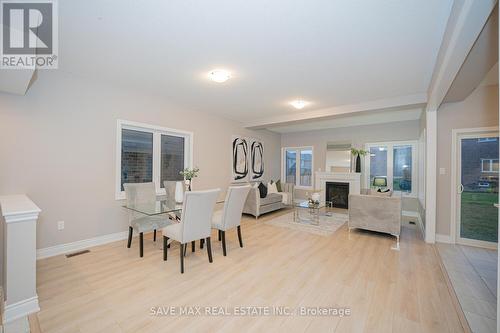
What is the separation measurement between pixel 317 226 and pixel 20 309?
433 cm

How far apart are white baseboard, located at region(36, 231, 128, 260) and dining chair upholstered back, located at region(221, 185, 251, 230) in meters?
1.91

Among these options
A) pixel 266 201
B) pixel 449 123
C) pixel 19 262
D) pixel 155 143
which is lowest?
pixel 266 201

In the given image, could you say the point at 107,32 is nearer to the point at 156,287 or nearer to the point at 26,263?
the point at 26,263

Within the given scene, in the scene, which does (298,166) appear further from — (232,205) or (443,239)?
(232,205)

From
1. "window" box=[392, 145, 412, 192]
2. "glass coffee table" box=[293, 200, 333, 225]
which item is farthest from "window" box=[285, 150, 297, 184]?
"window" box=[392, 145, 412, 192]

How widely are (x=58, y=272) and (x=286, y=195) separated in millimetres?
5041

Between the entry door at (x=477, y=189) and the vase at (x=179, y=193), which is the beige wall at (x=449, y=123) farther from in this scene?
the vase at (x=179, y=193)

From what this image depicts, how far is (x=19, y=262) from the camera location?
1.71 meters

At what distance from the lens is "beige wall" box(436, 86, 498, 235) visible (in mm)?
3371

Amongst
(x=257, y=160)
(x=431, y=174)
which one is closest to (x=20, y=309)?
(x=431, y=174)

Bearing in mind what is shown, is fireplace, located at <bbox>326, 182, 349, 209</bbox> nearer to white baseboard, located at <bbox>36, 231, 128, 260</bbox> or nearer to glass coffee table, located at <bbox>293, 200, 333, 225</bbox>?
glass coffee table, located at <bbox>293, 200, 333, 225</bbox>

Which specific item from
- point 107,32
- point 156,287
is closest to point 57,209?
point 156,287

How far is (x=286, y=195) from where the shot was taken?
20.6 ft

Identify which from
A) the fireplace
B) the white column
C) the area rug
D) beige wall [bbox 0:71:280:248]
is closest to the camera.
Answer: beige wall [bbox 0:71:280:248]
